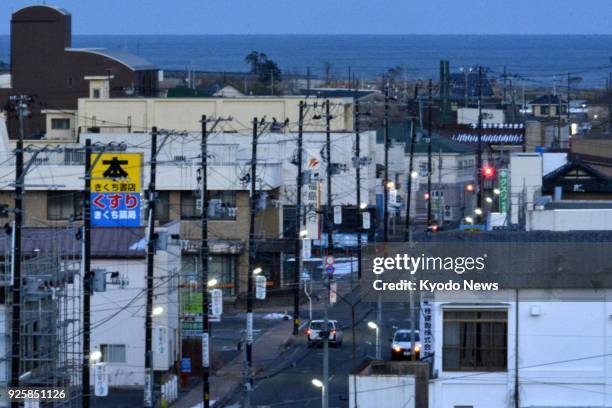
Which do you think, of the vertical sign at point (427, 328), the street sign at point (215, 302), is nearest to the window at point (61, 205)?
the street sign at point (215, 302)

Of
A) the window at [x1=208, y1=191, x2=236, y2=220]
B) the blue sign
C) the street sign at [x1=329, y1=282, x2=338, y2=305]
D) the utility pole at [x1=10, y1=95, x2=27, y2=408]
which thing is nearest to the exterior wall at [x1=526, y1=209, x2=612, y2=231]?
the blue sign

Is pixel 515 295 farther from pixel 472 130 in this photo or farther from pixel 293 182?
pixel 472 130

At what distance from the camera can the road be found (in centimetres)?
2545

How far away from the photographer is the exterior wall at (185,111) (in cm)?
5188

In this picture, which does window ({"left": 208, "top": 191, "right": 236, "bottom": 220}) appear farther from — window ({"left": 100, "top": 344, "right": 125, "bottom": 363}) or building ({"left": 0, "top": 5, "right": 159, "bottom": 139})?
building ({"left": 0, "top": 5, "right": 159, "bottom": 139})

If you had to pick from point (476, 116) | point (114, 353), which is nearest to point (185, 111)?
point (476, 116)

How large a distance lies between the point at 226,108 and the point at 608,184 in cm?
2075

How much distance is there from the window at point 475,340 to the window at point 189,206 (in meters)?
21.7

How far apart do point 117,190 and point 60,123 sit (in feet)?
104

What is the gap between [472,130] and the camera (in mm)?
64750

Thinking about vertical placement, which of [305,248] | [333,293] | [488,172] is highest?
[488,172]

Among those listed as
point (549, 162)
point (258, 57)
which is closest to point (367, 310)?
point (549, 162)

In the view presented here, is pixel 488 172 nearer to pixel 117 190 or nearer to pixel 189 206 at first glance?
pixel 189 206

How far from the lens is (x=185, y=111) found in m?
52.6
